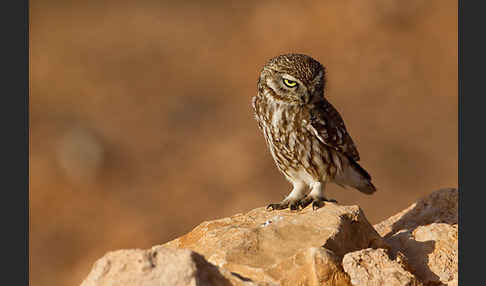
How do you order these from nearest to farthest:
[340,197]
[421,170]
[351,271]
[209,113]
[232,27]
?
[351,271], [340,197], [421,170], [209,113], [232,27]

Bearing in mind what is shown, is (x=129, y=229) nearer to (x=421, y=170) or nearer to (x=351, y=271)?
(x=421, y=170)

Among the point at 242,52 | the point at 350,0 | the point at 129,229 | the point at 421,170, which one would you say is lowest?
the point at 129,229

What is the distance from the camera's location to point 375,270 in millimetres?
4496

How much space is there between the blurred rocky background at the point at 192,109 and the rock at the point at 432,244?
7.54 meters

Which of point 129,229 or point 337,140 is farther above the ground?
point 337,140

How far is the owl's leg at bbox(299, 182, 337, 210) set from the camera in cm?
611

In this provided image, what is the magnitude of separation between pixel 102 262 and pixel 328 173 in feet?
9.81

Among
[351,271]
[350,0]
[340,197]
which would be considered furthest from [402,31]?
[351,271]

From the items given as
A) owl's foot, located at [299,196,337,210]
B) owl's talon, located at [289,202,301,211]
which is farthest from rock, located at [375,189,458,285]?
owl's talon, located at [289,202,301,211]

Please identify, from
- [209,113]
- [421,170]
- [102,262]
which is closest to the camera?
[102,262]

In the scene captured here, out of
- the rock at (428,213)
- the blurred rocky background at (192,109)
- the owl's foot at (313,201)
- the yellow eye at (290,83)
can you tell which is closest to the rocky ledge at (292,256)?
the owl's foot at (313,201)

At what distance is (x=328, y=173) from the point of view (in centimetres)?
660

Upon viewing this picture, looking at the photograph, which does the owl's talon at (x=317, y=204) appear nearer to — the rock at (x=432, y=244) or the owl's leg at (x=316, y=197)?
the owl's leg at (x=316, y=197)

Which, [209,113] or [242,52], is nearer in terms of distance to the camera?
[209,113]
